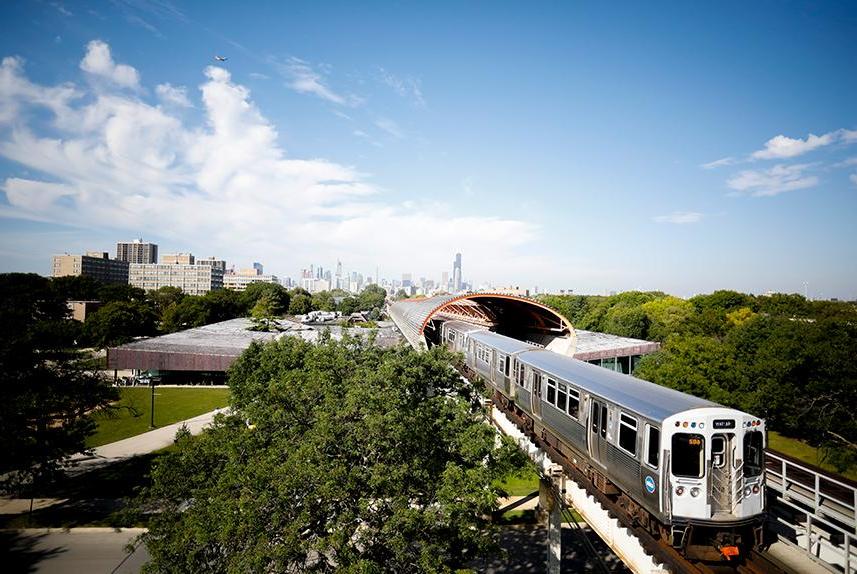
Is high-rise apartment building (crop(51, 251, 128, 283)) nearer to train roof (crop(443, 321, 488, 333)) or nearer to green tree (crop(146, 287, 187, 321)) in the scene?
green tree (crop(146, 287, 187, 321))

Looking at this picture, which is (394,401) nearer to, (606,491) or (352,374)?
(352,374)

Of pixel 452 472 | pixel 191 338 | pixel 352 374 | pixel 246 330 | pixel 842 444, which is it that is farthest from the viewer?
pixel 246 330

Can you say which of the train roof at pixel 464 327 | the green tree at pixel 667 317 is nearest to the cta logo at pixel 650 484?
the train roof at pixel 464 327

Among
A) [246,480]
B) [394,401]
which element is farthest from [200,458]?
[394,401]

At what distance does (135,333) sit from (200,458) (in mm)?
64942

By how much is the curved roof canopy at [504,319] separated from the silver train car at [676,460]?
1725cm

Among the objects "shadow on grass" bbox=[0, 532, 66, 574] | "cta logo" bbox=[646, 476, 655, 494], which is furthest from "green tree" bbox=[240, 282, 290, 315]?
"cta logo" bbox=[646, 476, 655, 494]

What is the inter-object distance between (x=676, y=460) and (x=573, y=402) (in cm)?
444

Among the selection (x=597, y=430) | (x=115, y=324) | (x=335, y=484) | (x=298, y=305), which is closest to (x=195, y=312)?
(x=115, y=324)

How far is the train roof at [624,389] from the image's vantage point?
34.2ft

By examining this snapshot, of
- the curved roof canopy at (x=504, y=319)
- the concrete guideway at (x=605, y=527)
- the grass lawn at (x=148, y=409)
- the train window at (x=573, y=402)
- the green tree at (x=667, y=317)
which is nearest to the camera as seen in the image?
the concrete guideway at (x=605, y=527)

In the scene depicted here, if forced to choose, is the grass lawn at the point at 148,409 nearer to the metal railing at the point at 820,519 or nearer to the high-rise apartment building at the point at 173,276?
the metal railing at the point at 820,519

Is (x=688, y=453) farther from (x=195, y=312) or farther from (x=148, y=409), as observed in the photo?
(x=195, y=312)

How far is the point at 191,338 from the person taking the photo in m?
52.3
